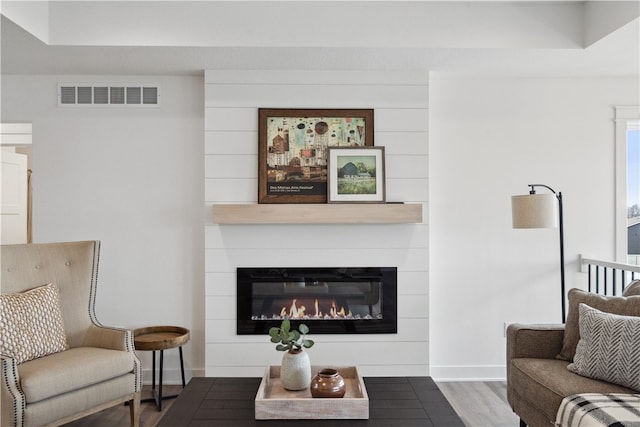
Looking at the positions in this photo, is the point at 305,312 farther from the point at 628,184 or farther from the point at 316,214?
the point at 628,184

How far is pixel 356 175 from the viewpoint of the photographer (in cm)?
369

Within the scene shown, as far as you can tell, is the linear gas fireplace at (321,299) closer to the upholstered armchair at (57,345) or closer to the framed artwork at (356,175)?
the framed artwork at (356,175)

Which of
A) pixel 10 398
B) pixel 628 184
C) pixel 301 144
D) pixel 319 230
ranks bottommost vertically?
pixel 10 398

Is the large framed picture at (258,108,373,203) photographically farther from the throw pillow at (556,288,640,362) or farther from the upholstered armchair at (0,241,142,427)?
the throw pillow at (556,288,640,362)

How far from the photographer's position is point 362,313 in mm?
3771

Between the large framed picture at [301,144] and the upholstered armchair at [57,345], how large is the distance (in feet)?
4.26

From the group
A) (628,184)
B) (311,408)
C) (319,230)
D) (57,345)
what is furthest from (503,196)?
(57,345)

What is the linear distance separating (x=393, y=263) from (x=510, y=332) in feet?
3.57

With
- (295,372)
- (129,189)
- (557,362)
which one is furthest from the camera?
(129,189)

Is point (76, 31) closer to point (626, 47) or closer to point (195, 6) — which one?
point (195, 6)

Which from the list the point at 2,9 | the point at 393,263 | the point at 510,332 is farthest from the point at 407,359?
the point at 2,9

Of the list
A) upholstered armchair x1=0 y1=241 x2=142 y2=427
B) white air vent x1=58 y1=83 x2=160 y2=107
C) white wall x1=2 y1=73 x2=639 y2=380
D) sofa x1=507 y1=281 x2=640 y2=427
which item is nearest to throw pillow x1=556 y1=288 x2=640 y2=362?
sofa x1=507 y1=281 x2=640 y2=427

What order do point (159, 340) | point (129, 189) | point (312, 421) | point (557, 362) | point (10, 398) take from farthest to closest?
point (129, 189) → point (159, 340) → point (557, 362) → point (10, 398) → point (312, 421)

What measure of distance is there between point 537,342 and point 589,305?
0.34 metres
